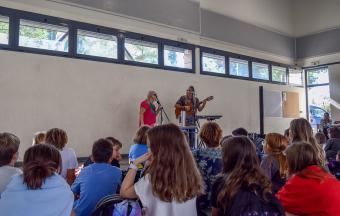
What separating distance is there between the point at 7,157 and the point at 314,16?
10467 mm

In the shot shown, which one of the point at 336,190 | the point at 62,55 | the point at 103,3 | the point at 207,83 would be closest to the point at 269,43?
the point at 207,83

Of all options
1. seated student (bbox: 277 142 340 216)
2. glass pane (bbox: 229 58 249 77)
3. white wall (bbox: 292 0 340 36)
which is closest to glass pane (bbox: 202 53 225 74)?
glass pane (bbox: 229 58 249 77)

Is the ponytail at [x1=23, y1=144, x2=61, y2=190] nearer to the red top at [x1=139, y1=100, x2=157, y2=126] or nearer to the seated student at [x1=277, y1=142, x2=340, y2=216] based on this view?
the seated student at [x1=277, y1=142, x2=340, y2=216]

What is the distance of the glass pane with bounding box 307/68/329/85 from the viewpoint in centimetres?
1001

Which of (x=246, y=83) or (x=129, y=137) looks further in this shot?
(x=246, y=83)

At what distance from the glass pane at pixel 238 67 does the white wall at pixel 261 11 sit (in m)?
1.21

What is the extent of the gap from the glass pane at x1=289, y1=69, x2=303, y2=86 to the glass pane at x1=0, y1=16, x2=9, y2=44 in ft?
27.6

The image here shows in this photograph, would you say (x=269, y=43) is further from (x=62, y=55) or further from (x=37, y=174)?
(x=37, y=174)

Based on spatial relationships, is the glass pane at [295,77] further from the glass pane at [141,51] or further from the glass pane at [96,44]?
the glass pane at [96,44]

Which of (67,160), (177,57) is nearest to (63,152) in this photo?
(67,160)

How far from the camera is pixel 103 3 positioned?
19.8 feet

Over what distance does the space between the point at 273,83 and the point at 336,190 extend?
27.4 feet

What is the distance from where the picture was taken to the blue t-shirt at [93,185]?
6.68 feet

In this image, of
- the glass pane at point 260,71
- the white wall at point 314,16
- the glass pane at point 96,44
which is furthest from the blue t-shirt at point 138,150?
the white wall at point 314,16
